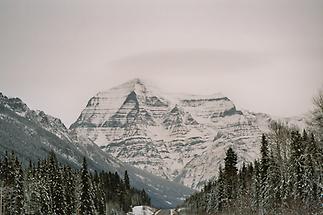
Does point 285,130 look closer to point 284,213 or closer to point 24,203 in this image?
point 284,213

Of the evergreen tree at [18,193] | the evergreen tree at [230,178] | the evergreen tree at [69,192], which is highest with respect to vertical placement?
the evergreen tree at [230,178]

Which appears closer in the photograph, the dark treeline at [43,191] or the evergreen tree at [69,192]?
the dark treeline at [43,191]

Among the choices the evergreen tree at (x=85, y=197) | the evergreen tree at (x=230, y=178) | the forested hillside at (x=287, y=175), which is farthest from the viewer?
the evergreen tree at (x=230, y=178)

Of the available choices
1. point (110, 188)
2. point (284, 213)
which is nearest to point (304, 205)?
point (284, 213)

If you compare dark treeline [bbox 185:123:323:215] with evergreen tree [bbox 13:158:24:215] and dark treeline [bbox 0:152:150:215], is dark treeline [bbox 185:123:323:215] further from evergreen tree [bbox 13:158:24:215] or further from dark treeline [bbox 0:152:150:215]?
evergreen tree [bbox 13:158:24:215]

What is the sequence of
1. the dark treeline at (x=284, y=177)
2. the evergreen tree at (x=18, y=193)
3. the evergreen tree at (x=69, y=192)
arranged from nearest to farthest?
the dark treeline at (x=284, y=177), the evergreen tree at (x=18, y=193), the evergreen tree at (x=69, y=192)

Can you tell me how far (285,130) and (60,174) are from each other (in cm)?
3611

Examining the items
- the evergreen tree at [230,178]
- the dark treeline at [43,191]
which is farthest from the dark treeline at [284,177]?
the dark treeline at [43,191]

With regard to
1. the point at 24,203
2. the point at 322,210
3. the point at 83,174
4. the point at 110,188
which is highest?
the point at 110,188

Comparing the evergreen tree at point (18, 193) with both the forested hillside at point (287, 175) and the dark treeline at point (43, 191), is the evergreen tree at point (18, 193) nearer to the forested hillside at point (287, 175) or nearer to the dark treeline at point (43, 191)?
the dark treeline at point (43, 191)

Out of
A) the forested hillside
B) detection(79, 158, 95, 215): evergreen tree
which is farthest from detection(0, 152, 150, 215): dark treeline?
the forested hillside

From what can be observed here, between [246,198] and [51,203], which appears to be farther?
[51,203]

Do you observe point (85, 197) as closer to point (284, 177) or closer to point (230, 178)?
point (230, 178)

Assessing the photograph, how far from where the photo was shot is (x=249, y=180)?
129 meters
